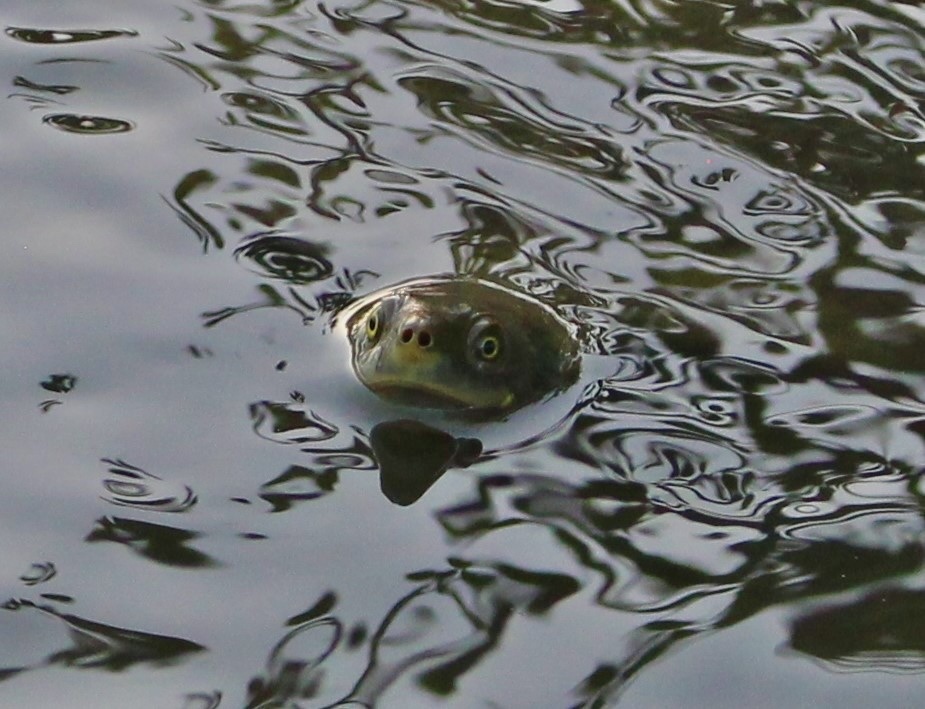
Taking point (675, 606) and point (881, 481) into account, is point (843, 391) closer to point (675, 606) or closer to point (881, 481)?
point (881, 481)

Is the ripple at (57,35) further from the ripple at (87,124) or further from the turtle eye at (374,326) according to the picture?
the turtle eye at (374,326)

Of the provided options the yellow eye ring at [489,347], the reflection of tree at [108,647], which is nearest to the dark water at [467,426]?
the reflection of tree at [108,647]

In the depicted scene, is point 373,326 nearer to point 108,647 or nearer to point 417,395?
point 417,395

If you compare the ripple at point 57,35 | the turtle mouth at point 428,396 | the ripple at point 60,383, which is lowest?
the ripple at point 60,383

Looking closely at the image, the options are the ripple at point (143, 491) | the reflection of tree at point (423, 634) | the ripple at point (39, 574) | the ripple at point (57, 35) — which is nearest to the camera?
the reflection of tree at point (423, 634)

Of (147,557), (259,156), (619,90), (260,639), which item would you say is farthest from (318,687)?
(619,90)
